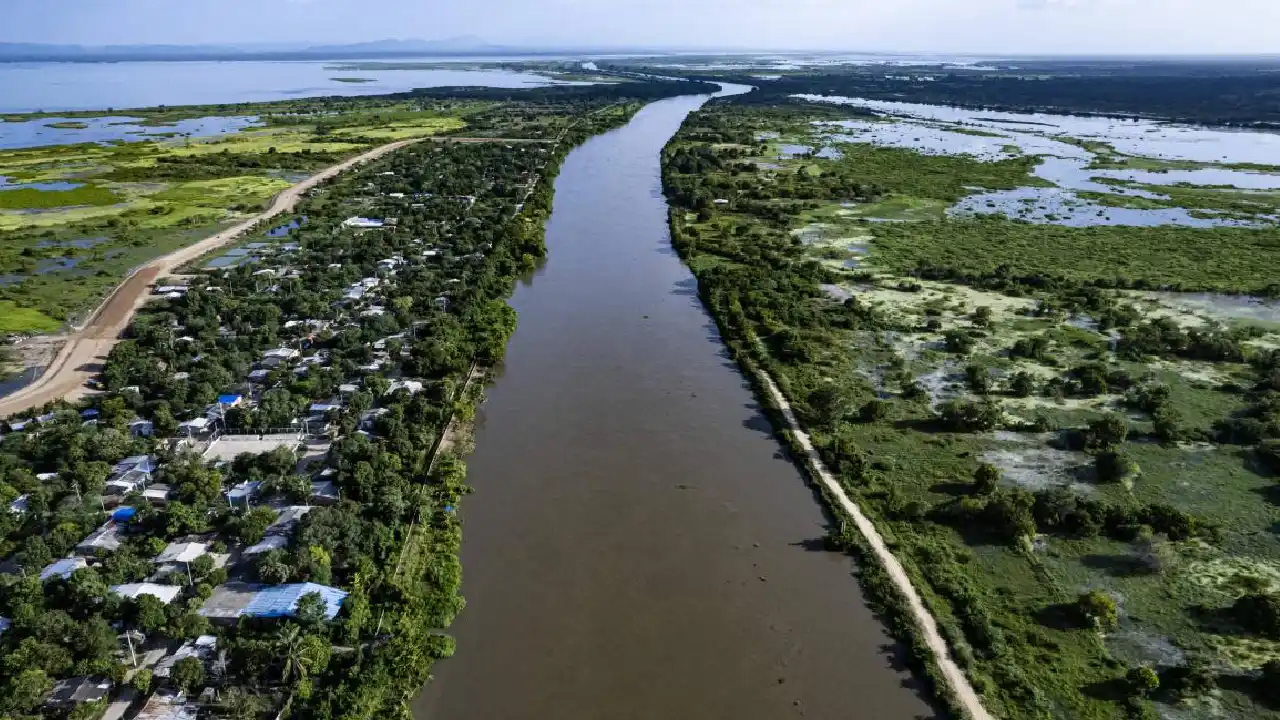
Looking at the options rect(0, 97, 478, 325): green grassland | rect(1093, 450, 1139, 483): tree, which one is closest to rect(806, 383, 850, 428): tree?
rect(1093, 450, 1139, 483): tree

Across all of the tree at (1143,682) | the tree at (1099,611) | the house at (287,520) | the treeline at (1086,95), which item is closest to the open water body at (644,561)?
the tree at (1143,682)

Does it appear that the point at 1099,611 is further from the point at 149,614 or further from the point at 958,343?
the point at 149,614

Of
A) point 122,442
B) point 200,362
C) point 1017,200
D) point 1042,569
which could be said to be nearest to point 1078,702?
point 1042,569

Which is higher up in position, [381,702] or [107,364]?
[107,364]

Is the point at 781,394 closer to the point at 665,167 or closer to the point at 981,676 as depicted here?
the point at 981,676

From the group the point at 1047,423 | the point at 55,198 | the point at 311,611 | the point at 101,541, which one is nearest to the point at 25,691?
the point at 311,611

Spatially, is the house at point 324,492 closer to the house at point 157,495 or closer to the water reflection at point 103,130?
the house at point 157,495

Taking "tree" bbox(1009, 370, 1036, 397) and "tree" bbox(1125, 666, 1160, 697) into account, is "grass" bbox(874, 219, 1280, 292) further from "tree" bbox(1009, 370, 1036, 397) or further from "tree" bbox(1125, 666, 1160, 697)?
"tree" bbox(1125, 666, 1160, 697)
